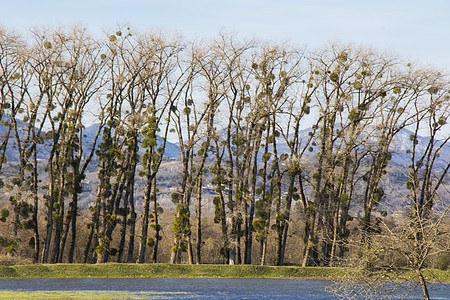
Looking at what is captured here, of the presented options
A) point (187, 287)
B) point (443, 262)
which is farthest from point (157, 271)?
point (443, 262)

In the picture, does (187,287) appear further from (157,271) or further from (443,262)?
(443,262)

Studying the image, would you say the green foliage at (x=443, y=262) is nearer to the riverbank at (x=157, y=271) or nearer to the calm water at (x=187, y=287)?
the riverbank at (x=157, y=271)

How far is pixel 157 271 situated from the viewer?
119 feet

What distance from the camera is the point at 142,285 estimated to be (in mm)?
29375

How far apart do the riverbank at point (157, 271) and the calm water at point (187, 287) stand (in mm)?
1989

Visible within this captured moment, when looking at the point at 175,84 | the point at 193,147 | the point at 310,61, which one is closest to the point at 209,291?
the point at 193,147

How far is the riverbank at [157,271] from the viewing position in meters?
33.6

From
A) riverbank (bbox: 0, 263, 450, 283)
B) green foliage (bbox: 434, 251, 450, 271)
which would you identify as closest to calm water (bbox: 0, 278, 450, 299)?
riverbank (bbox: 0, 263, 450, 283)

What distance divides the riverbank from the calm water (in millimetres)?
1989

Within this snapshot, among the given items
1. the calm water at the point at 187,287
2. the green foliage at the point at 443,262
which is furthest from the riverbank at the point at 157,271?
the green foliage at the point at 443,262

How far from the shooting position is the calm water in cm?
2536

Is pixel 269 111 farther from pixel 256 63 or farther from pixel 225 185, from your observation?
pixel 225 185

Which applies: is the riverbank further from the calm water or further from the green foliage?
the green foliage

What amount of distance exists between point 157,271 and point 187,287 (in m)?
7.87
